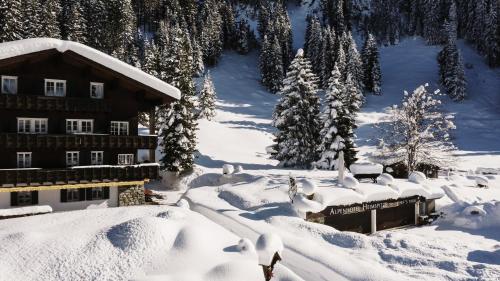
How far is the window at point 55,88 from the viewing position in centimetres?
2544

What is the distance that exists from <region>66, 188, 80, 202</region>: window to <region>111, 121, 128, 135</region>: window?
4397mm

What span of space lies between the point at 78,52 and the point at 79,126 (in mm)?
4749

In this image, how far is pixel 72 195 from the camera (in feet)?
83.9

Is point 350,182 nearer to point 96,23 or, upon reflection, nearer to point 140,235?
point 140,235

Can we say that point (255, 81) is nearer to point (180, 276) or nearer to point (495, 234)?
point (495, 234)

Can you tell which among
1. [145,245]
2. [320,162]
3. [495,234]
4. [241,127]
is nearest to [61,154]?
[145,245]

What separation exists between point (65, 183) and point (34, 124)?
4.13 m

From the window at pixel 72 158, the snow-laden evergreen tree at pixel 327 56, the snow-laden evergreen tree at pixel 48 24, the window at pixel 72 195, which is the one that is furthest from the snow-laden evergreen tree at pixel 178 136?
the snow-laden evergreen tree at pixel 327 56

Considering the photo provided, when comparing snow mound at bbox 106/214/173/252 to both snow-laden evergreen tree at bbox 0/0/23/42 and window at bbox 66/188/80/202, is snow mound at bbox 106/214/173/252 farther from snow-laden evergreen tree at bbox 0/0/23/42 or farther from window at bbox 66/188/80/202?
snow-laden evergreen tree at bbox 0/0/23/42

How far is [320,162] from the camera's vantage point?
42344mm

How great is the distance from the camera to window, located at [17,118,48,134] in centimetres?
2469

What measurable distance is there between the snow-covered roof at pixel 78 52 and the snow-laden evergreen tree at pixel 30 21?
149ft

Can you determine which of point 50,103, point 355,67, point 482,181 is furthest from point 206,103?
point 50,103

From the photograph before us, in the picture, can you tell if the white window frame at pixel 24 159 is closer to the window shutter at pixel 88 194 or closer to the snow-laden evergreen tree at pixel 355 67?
the window shutter at pixel 88 194
